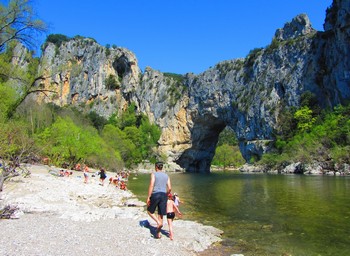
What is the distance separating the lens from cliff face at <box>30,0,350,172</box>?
6391 cm

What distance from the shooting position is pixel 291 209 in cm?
1653

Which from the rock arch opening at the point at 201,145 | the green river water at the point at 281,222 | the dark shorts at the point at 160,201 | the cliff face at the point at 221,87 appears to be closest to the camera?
the dark shorts at the point at 160,201

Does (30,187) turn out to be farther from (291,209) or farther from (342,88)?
(342,88)

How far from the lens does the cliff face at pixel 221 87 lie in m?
63.9

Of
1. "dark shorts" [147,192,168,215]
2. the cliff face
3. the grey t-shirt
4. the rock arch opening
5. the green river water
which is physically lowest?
the green river water

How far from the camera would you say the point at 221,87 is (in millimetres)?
83500

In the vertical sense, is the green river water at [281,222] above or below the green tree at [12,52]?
below

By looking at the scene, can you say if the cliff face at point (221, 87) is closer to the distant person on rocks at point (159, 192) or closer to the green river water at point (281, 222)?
the green river water at point (281, 222)

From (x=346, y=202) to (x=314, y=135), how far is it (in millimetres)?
42424

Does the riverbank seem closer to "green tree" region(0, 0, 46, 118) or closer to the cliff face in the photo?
"green tree" region(0, 0, 46, 118)

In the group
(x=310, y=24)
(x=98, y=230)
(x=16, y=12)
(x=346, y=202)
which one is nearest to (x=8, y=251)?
(x=98, y=230)

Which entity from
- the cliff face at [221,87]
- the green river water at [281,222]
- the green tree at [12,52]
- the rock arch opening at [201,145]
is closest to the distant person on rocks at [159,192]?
the green river water at [281,222]

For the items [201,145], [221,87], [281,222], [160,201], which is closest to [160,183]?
[160,201]

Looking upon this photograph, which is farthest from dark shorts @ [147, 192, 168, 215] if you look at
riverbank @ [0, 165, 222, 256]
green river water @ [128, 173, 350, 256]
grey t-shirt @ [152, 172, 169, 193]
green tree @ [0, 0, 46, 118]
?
green tree @ [0, 0, 46, 118]
